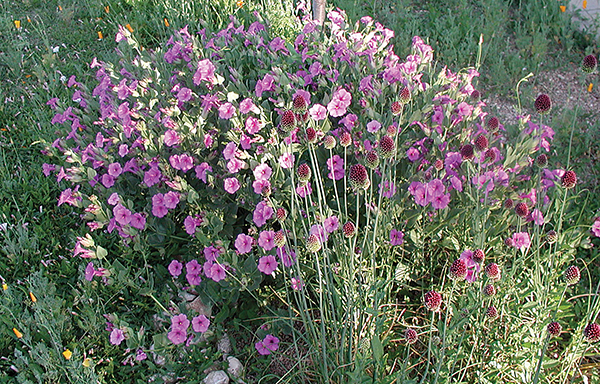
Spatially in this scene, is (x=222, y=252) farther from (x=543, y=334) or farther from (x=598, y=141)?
(x=598, y=141)

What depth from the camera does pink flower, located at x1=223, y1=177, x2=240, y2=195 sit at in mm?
2252

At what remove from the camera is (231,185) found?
2.27 metres

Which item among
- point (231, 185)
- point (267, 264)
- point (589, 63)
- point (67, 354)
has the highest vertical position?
point (589, 63)

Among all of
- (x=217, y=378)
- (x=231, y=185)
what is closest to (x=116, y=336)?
(x=217, y=378)

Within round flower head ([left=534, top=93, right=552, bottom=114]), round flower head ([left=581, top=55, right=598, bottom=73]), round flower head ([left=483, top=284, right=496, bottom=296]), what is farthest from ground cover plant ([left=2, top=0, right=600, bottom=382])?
round flower head ([left=581, top=55, right=598, bottom=73])

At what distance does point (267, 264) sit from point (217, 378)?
50 centimetres

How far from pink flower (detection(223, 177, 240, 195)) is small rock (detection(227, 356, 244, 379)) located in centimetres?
70

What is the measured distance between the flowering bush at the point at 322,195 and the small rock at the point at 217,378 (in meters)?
0.17

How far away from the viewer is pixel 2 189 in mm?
3119

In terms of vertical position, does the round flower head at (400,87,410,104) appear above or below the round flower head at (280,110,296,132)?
above

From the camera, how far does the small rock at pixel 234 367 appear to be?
2.12 metres

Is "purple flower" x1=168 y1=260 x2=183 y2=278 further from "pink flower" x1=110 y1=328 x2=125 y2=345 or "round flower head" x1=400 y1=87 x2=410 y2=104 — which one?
"round flower head" x1=400 y1=87 x2=410 y2=104

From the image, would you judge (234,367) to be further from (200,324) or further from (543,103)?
(543,103)

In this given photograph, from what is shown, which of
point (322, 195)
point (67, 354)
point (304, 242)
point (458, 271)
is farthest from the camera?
point (322, 195)
